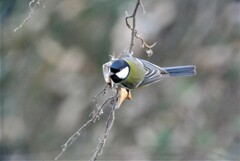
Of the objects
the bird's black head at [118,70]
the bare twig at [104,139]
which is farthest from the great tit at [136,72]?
the bare twig at [104,139]

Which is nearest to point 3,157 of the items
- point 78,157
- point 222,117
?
point 78,157

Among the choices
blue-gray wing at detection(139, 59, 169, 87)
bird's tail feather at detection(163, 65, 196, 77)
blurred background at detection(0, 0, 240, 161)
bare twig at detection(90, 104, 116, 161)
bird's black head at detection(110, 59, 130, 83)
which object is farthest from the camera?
blurred background at detection(0, 0, 240, 161)

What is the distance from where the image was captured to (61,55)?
17.7 ft

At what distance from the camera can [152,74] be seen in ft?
9.20

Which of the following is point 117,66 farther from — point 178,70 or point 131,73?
point 178,70

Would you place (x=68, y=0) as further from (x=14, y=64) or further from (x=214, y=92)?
(x=214, y=92)

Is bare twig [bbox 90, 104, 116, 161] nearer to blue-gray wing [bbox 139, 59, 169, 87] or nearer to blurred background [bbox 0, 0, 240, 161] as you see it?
blue-gray wing [bbox 139, 59, 169, 87]

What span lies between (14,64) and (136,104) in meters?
0.99

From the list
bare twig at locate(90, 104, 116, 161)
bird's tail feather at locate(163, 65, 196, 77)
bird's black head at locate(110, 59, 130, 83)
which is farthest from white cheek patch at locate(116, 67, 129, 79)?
bare twig at locate(90, 104, 116, 161)

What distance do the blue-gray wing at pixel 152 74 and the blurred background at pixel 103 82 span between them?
1.97 meters

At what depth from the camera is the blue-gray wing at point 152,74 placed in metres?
2.78

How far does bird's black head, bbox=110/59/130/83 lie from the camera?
235 cm

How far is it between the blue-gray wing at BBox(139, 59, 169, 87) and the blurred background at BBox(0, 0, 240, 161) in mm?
1971

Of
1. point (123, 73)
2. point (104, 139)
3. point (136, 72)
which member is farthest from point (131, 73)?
→ point (104, 139)
